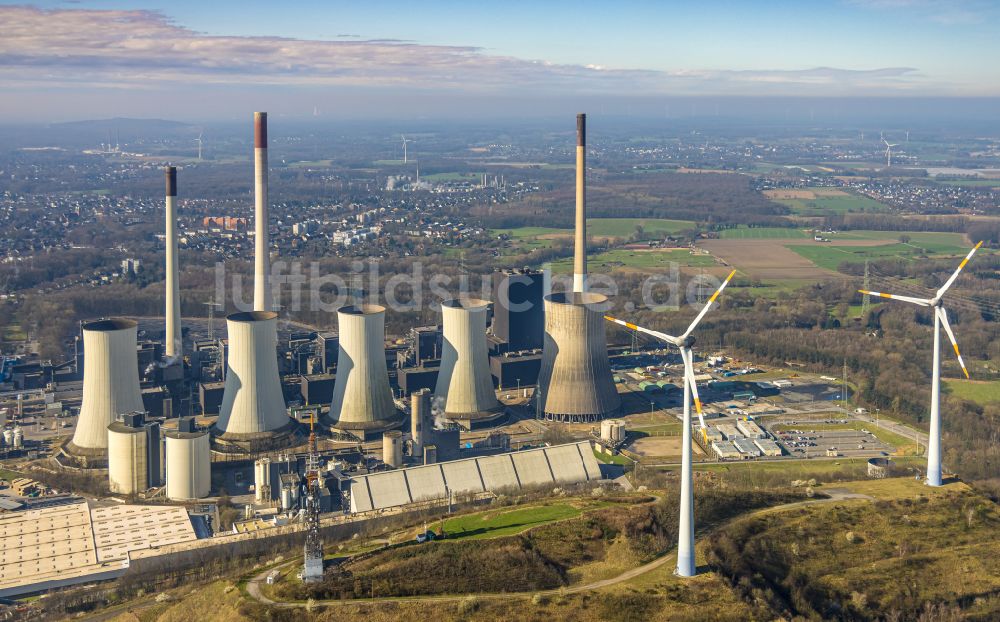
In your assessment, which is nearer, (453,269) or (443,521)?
(443,521)

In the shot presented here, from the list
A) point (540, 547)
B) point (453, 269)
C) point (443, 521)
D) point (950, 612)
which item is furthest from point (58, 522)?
point (453, 269)

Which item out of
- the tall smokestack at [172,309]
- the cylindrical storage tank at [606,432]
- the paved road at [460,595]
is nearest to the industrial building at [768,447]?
the cylindrical storage tank at [606,432]

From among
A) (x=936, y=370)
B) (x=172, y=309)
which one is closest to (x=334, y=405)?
(x=172, y=309)

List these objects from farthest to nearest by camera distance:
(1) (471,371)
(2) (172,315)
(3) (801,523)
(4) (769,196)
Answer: (4) (769,196)
(2) (172,315)
(1) (471,371)
(3) (801,523)

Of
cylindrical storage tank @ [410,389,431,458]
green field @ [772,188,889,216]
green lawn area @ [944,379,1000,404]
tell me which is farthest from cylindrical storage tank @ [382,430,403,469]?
green field @ [772,188,889,216]

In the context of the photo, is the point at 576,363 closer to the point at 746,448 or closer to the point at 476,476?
the point at 746,448

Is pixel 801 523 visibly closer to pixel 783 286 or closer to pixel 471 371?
pixel 471 371
